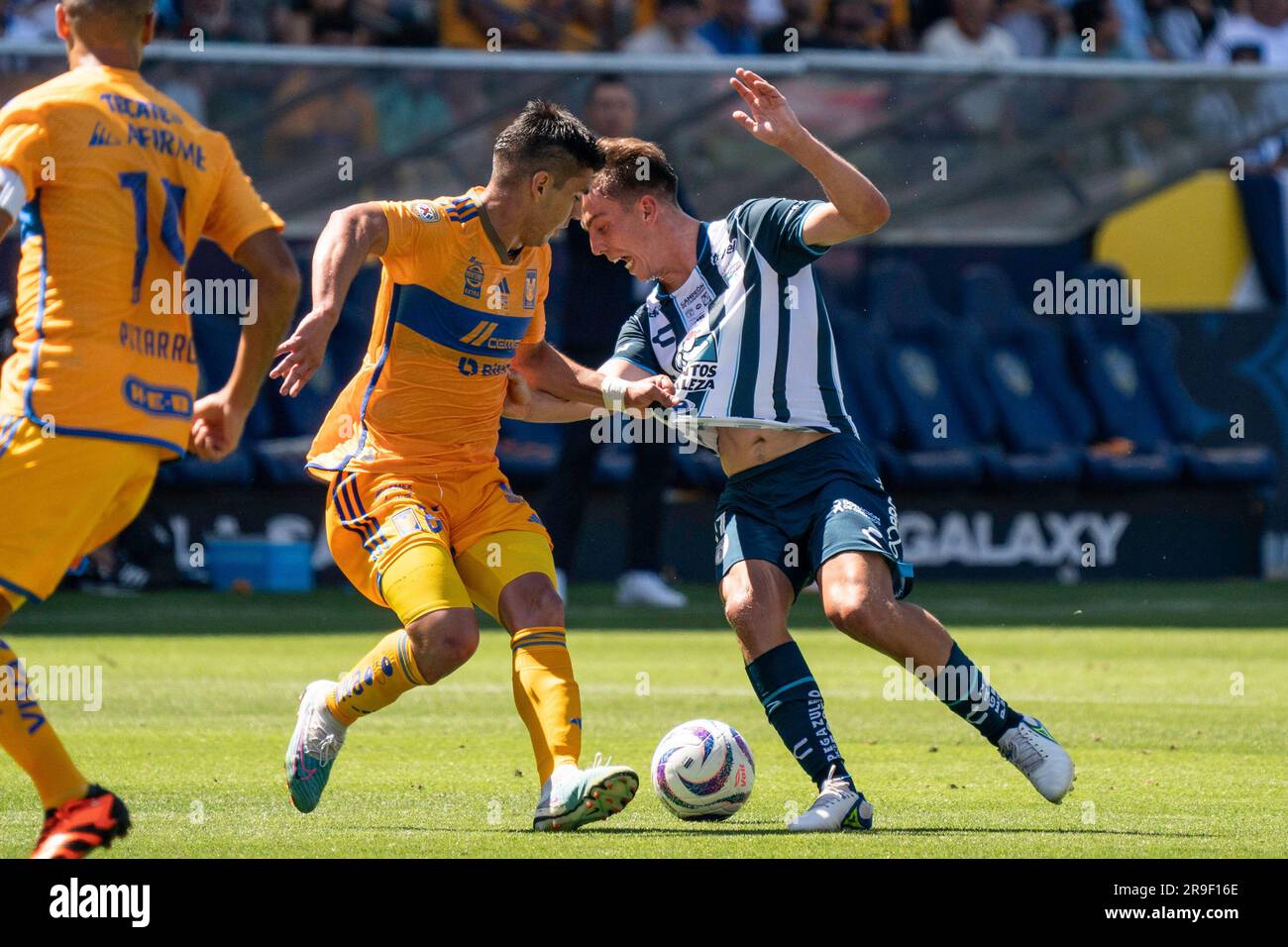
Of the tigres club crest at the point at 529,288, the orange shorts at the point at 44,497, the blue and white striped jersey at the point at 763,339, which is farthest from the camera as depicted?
the tigres club crest at the point at 529,288

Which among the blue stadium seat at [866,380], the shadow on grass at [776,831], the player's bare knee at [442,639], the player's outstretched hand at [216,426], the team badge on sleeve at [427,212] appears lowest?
the shadow on grass at [776,831]

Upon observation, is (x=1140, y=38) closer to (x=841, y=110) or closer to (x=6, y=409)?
(x=841, y=110)

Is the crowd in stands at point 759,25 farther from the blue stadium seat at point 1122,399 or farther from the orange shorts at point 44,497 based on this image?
the orange shorts at point 44,497

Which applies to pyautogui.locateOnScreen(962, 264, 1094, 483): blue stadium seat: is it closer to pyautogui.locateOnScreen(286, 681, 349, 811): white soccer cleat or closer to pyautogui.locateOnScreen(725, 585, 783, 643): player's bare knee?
pyautogui.locateOnScreen(725, 585, 783, 643): player's bare knee

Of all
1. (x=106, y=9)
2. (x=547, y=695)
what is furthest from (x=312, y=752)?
(x=106, y=9)

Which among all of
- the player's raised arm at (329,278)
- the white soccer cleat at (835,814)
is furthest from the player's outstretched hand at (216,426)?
the white soccer cleat at (835,814)

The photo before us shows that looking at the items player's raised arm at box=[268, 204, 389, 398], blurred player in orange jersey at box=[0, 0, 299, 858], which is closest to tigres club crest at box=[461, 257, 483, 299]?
player's raised arm at box=[268, 204, 389, 398]

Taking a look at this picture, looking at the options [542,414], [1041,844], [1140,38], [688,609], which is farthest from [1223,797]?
[1140,38]

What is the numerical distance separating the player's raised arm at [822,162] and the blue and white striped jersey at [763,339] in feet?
1.05

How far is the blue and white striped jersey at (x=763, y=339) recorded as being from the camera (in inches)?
257

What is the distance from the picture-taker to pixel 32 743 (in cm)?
507

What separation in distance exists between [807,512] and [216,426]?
2.10 m

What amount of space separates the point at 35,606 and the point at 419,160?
4.75 metres

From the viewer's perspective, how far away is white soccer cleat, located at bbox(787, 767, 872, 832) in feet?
19.6
